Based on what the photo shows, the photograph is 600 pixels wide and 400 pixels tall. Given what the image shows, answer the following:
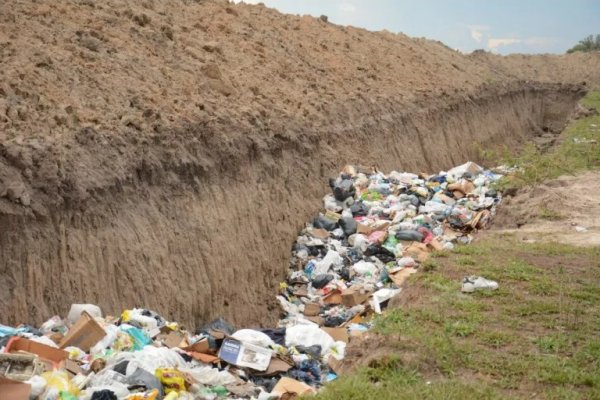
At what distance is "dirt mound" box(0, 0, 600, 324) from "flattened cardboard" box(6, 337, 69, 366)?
0.98 m

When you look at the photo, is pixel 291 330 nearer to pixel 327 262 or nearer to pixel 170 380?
pixel 170 380

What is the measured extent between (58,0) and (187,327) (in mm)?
6235

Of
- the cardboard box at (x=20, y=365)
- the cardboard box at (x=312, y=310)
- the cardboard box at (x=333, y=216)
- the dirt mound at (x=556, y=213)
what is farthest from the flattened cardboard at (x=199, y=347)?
the cardboard box at (x=333, y=216)

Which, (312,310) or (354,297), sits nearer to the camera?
(354,297)

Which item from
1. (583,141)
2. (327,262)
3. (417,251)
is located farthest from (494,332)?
(583,141)

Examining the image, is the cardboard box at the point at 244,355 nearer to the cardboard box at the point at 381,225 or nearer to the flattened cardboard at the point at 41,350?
the flattened cardboard at the point at 41,350

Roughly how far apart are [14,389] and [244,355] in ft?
7.49

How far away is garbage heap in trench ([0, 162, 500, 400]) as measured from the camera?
18.1 feet

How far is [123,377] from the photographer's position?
5516 millimetres

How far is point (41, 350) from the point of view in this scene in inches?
232

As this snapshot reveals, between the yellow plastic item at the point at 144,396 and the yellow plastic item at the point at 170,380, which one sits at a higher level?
the yellow plastic item at the point at 144,396

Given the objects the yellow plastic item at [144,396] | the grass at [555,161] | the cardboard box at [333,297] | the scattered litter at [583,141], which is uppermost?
the scattered litter at [583,141]

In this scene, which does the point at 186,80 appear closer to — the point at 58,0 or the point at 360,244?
the point at 58,0

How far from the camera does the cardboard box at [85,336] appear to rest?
627cm
